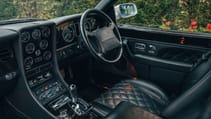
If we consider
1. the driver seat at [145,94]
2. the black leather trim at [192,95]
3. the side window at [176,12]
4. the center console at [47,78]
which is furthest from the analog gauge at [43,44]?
the side window at [176,12]

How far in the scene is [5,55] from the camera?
1677 mm

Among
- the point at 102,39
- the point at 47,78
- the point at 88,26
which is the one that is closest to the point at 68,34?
the point at 88,26

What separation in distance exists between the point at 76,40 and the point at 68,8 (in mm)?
968

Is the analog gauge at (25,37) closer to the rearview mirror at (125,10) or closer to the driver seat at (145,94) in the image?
the driver seat at (145,94)

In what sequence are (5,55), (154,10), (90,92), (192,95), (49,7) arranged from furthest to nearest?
1. (154,10)
2. (49,7)
3. (90,92)
4. (5,55)
5. (192,95)

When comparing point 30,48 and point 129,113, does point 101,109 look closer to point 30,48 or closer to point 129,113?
point 129,113

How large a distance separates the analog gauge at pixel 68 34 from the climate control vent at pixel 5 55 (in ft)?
1.98

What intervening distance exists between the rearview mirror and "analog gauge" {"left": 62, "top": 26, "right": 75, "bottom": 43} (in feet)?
1.62

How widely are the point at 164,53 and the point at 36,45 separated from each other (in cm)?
112

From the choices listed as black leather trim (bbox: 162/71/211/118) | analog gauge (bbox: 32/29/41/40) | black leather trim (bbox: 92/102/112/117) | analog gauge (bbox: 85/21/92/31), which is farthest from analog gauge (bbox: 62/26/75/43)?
black leather trim (bbox: 162/71/211/118)

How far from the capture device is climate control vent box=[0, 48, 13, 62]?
165 cm

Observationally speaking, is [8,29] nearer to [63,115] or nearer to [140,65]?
[63,115]

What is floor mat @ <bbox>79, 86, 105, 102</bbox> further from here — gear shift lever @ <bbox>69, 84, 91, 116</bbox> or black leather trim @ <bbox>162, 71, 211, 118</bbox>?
black leather trim @ <bbox>162, 71, 211, 118</bbox>

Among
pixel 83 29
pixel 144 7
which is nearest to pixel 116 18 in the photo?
pixel 83 29
